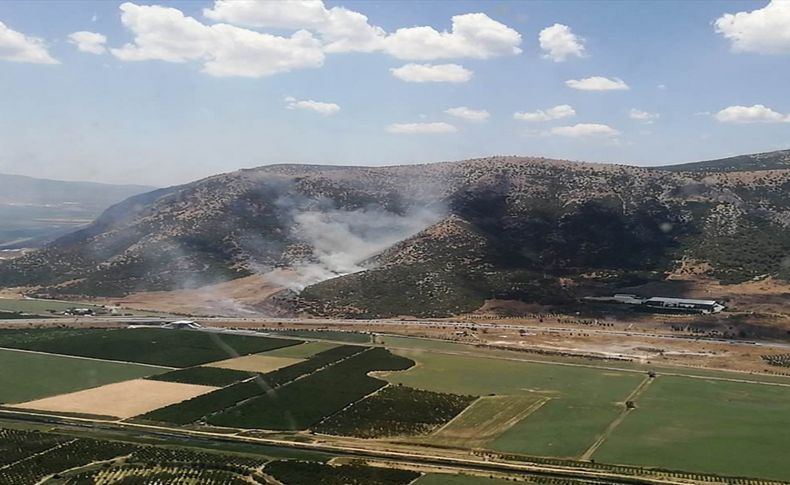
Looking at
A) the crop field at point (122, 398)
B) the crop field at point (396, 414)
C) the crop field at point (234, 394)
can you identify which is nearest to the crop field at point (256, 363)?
the crop field at point (234, 394)

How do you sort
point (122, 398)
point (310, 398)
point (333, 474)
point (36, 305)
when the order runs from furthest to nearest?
point (36, 305) < point (310, 398) < point (122, 398) < point (333, 474)

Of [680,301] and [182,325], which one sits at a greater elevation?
[680,301]

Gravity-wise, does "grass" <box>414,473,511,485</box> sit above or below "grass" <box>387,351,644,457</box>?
above

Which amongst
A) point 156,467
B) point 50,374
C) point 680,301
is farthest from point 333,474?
point 680,301

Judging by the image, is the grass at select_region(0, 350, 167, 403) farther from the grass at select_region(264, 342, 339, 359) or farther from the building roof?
the building roof

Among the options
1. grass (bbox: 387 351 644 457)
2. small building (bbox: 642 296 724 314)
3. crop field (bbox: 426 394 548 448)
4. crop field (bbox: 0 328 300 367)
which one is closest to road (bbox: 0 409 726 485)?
crop field (bbox: 426 394 548 448)

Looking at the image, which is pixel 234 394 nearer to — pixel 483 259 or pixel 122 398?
pixel 122 398

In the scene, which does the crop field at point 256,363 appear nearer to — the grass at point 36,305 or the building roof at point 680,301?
the grass at point 36,305
